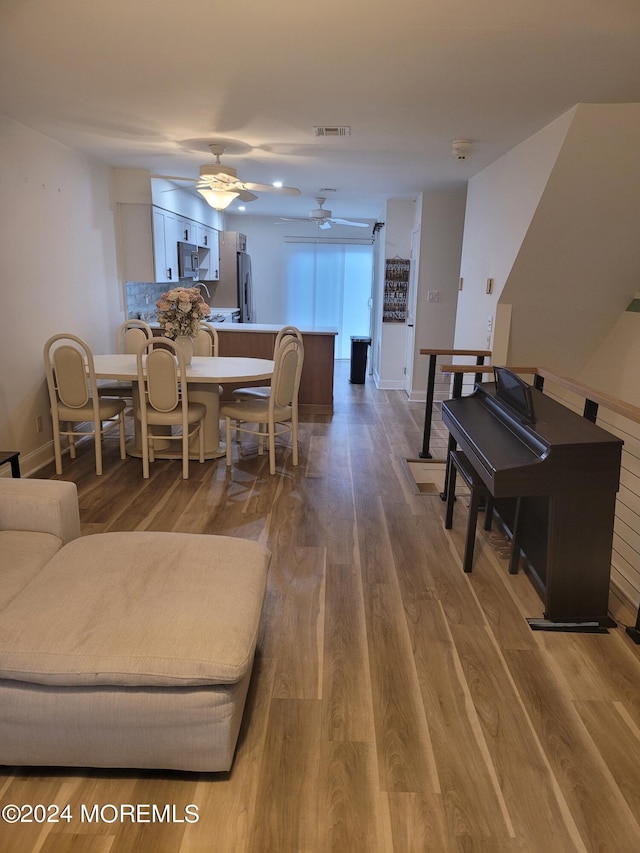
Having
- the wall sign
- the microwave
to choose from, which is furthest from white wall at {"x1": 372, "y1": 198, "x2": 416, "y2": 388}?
the microwave

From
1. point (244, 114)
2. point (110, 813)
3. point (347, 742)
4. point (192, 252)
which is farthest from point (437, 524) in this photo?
point (192, 252)

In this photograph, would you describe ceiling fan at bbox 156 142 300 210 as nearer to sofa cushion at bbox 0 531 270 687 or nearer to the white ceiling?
the white ceiling

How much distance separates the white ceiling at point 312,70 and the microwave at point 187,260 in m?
2.12

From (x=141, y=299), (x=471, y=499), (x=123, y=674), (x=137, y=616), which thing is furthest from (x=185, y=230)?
(x=123, y=674)

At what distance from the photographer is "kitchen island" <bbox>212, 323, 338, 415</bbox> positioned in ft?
20.4

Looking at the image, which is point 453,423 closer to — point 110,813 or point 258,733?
point 258,733

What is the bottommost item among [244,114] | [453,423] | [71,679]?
[71,679]

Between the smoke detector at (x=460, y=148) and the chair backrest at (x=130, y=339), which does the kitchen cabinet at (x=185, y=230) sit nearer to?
the chair backrest at (x=130, y=339)

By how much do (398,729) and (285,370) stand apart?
109 inches

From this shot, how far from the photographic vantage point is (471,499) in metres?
2.76

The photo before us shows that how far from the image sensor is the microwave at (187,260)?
21.6 feet

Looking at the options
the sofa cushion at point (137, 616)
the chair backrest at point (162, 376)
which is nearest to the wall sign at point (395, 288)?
the chair backrest at point (162, 376)

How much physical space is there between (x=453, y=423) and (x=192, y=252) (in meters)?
5.07

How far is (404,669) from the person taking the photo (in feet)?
7.11
